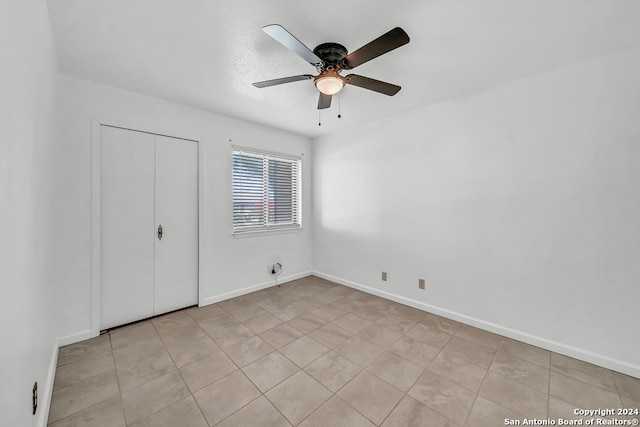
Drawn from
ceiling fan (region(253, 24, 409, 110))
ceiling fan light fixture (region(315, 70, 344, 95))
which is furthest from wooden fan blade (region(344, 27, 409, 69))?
ceiling fan light fixture (region(315, 70, 344, 95))

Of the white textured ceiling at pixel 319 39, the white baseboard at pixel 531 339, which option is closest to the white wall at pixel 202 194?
the white textured ceiling at pixel 319 39

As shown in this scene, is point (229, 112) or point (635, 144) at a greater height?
point (229, 112)

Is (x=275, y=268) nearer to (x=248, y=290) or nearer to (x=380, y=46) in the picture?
(x=248, y=290)

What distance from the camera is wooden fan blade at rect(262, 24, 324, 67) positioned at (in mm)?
1360

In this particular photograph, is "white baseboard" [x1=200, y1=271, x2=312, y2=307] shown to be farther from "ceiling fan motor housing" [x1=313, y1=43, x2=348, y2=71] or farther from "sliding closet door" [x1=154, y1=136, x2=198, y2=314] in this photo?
"ceiling fan motor housing" [x1=313, y1=43, x2=348, y2=71]

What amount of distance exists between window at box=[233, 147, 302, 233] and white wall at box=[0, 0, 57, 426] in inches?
76.2

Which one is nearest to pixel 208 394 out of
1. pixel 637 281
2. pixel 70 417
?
pixel 70 417

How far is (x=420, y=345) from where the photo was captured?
235 cm

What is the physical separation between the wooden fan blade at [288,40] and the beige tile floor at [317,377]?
7.50ft

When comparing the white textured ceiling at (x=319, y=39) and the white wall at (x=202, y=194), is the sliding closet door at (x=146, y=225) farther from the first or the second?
the white textured ceiling at (x=319, y=39)

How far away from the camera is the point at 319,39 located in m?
1.81

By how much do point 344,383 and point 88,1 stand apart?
300 cm

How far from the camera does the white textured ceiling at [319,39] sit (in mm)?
1537

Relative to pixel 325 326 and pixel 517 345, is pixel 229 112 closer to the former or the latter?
pixel 325 326
